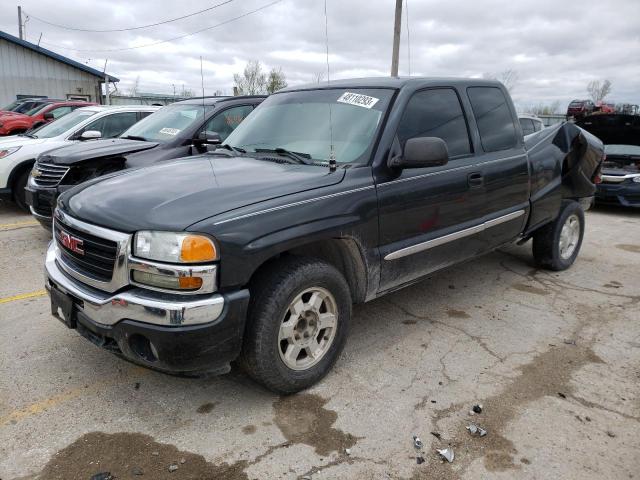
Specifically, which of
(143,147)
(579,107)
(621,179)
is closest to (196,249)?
(143,147)

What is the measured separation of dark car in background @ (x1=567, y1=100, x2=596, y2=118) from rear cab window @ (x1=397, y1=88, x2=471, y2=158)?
102ft

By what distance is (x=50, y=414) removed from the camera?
9.48 feet

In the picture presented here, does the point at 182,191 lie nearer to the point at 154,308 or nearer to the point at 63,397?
the point at 154,308

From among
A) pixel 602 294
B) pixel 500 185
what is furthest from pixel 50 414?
pixel 602 294

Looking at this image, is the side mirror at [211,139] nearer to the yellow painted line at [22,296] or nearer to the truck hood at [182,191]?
the truck hood at [182,191]

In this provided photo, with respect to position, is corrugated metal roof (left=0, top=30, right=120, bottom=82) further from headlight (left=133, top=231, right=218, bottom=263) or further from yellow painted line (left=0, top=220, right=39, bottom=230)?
Result: headlight (left=133, top=231, right=218, bottom=263)

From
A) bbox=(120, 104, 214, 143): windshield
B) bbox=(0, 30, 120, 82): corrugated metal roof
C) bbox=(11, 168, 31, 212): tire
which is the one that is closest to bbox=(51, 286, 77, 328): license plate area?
bbox=(120, 104, 214, 143): windshield

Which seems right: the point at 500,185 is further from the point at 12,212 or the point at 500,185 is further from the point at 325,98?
the point at 12,212

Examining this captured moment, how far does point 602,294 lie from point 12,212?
8.24m

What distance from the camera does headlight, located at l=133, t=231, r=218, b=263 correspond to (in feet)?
8.21

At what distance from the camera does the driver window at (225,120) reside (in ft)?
22.3

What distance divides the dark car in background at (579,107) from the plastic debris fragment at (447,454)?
33159 mm

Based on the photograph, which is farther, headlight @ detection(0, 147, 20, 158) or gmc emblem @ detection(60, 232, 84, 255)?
headlight @ detection(0, 147, 20, 158)

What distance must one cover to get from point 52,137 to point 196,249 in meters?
7.08
